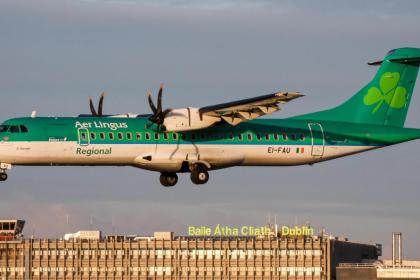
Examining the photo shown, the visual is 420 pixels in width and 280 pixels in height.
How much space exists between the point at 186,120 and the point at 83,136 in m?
6.02

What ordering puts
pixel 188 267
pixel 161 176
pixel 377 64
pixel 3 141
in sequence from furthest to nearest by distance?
pixel 188 267, pixel 377 64, pixel 161 176, pixel 3 141

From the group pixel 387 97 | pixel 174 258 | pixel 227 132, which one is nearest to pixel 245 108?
pixel 227 132

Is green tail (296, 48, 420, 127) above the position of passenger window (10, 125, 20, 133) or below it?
above

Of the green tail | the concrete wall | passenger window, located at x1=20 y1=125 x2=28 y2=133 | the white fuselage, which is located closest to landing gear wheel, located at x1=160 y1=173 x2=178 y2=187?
the white fuselage

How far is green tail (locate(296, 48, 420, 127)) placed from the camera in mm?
80500

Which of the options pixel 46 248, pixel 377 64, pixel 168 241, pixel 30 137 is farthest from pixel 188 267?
pixel 30 137

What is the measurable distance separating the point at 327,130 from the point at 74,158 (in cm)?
1615

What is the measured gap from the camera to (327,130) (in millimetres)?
77812

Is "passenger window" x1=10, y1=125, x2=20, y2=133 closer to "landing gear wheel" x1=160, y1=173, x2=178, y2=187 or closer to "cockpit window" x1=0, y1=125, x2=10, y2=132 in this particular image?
"cockpit window" x1=0, y1=125, x2=10, y2=132

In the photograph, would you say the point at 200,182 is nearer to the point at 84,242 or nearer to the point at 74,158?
the point at 74,158

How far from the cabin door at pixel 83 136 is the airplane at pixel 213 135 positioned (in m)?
0.06

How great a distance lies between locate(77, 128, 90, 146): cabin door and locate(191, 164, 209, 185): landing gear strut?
257 inches

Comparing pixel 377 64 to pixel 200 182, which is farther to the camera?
pixel 377 64

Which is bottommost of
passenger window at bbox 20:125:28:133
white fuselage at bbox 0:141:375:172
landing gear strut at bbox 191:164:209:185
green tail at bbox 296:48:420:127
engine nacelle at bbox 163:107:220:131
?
landing gear strut at bbox 191:164:209:185
